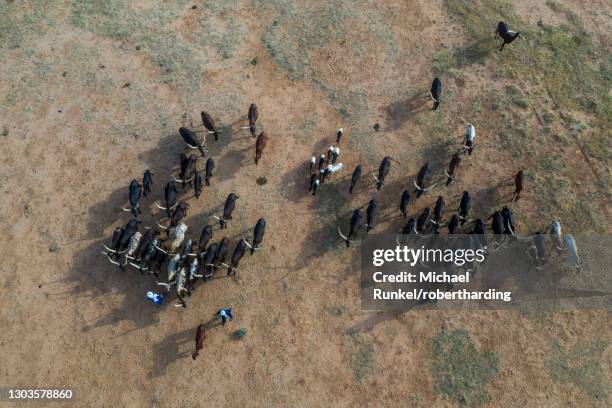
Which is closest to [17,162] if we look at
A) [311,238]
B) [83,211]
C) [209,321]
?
[83,211]

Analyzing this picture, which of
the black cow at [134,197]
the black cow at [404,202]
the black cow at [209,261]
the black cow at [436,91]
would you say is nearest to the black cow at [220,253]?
the black cow at [209,261]

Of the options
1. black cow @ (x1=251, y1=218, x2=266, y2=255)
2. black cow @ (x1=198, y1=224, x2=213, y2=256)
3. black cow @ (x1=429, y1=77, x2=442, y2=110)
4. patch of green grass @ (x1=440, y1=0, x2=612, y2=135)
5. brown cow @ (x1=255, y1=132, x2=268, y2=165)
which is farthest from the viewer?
patch of green grass @ (x1=440, y1=0, x2=612, y2=135)

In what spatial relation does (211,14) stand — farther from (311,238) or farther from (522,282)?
(522,282)

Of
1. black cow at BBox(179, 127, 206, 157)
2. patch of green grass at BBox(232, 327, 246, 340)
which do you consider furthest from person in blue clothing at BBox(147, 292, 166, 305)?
black cow at BBox(179, 127, 206, 157)

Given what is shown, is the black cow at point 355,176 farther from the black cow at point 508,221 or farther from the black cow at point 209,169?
the black cow at point 508,221

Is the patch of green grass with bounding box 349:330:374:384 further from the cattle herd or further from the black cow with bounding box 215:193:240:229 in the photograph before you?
the black cow with bounding box 215:193:240:229

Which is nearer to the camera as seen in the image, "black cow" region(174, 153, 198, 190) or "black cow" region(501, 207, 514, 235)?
"black cow" region(501, 207, 514, 235)

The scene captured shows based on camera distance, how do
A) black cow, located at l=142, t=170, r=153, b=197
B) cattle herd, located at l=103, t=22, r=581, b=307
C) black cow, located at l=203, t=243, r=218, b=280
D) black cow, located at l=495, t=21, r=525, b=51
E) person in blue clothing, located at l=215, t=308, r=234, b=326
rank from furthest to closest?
1. black cow, located at l=495, t=21, r=525, b=51
2. black cow, located at l=142, t=170, r=153, b=197
3. cattle herd, located at l=103, t=22, r=581, b=307
4. black cow, located at l=203, t=243, r=218, b=280
5. person in blue clothing, located at l=215, t=308, r=234, b=326
